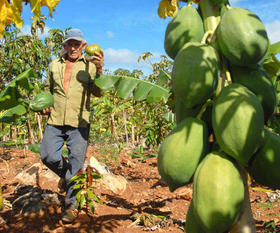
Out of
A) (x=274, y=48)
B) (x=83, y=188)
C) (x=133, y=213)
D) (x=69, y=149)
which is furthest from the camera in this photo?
(x=133, y=213)

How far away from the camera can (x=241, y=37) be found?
2.96 ft

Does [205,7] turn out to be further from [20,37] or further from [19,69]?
[20,37]

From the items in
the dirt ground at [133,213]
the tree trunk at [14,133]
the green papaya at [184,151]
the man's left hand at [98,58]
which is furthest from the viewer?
the tree trunk at [14,133]

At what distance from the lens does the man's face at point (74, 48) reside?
3.39 meters

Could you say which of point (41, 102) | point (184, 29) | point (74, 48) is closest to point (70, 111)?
point (41, 102)

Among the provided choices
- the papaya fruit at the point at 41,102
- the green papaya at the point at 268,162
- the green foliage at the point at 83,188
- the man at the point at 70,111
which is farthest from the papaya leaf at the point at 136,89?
the green papaya at the point at 268,162

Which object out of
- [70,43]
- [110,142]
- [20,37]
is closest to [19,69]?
[20,37]

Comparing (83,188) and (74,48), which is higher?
(74,48)

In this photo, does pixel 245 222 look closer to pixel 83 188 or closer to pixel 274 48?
pixel 274 48

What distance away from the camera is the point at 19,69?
8.58 metres

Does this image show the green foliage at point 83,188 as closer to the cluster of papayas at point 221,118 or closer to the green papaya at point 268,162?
the cluster of papayas at point 221,118

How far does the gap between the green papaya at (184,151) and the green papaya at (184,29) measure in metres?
0.28

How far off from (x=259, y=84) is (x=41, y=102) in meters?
2.62

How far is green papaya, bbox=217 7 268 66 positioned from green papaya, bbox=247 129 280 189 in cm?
25
